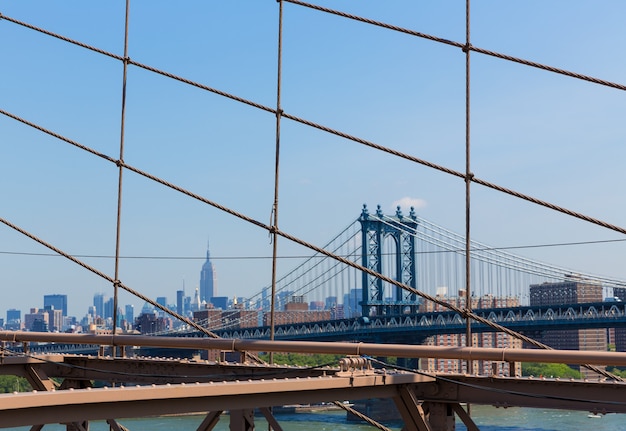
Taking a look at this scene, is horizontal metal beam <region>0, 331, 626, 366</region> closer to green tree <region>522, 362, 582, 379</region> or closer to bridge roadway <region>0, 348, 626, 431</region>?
bridge roadway <region>0, 348, 626, 431</region>

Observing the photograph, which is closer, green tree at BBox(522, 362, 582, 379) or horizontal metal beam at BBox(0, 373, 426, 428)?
horizontal metal beam at BBox(0, 373, 426, 428)

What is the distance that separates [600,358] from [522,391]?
0.57 meters

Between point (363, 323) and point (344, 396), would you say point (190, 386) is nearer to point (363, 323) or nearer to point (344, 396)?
point (344, 396)

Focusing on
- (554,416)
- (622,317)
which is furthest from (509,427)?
(554,416)

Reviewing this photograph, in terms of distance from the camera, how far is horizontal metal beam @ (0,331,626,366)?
18.5 ft

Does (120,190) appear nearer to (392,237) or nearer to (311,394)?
(311,394)

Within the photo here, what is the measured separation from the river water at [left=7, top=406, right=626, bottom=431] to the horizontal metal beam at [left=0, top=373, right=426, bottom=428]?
1788 inches

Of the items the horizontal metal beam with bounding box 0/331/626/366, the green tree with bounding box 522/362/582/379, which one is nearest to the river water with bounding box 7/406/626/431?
the green tree with bounding box 522/362/582/379

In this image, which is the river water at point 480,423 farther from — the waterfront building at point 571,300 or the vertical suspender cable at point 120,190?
the vertical suspender cable at point 120,190

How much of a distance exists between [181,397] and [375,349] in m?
1.82

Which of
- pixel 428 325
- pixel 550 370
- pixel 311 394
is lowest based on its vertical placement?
pixel 550 370

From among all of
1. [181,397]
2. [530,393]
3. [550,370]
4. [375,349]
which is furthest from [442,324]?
[181,397]

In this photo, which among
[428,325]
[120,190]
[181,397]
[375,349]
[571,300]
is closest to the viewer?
[181,397]

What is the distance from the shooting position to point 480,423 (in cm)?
5478
